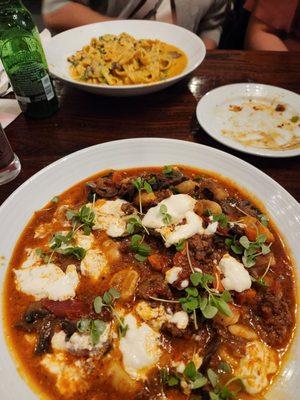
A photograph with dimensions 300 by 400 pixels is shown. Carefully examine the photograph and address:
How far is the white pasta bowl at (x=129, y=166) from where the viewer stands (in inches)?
54.1

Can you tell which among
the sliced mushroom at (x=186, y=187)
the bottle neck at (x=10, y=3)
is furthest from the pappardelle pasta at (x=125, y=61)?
the sliced mushroom at (x=186, y=187)

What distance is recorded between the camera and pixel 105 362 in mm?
1451

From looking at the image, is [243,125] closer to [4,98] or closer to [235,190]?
[235,190]

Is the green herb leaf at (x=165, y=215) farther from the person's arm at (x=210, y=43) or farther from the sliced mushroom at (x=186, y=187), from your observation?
the person's arm at (x=210, y=43)

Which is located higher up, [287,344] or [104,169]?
[104,169]

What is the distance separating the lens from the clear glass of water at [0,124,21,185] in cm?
216

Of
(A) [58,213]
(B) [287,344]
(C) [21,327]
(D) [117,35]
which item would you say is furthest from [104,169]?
(D) [117,35]

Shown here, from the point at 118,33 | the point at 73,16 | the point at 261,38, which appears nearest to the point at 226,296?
the point at 118,33

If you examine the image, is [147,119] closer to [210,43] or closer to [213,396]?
[213,396]

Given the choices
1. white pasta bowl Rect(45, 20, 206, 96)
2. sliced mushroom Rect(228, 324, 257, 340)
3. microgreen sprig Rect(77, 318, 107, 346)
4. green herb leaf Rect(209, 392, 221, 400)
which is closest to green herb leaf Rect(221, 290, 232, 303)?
sliced mushroom Rect(228, 324, 257, 340)

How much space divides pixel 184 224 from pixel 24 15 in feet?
6.14

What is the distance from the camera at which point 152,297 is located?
62.6 inches

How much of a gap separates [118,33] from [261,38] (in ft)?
5.91

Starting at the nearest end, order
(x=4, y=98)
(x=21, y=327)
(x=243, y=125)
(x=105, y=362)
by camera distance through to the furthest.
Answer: (x=105, y=362)
(x=21, y=327)
(x=243, y=125)
(x=4, y=98)
